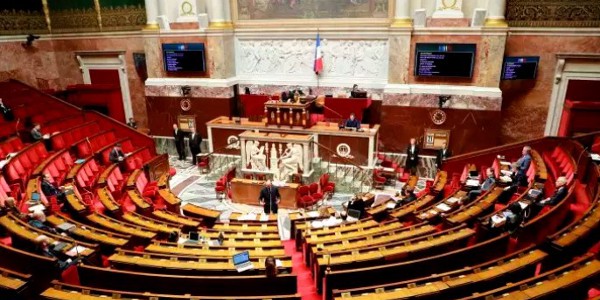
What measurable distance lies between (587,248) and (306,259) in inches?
155

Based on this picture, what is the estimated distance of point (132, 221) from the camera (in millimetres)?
7445

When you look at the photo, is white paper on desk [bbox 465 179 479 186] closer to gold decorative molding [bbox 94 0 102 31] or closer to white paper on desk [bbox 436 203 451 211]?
white paper on desk [bbox 436 203 451 211]

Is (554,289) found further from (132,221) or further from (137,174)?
(137,174)

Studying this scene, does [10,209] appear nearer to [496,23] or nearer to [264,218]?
[264,218]

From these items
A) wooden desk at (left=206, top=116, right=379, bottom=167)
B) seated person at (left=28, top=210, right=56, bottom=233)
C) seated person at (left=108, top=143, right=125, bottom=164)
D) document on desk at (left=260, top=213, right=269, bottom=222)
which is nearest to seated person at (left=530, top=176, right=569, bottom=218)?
document on desk at (left=260, top=213, right=269, bottom=222)

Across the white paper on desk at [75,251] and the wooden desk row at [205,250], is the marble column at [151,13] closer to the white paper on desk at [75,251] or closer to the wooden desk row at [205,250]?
the wooden desk row at [205,250]

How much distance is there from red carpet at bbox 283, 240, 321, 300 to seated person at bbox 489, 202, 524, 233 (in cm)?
286

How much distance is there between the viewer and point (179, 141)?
13.6m

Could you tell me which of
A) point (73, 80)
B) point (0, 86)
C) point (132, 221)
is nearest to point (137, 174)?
point (132, 221)

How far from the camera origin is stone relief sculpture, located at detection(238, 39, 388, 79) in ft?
44.1

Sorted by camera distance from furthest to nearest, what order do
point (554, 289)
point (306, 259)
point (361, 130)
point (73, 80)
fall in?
point (73, 80) → point (361, 130) → point (306, 259) → point (554, 289)

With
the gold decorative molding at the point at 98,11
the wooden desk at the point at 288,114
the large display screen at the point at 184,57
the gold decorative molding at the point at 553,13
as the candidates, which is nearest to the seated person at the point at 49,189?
the wooden desk at the point at 288,114

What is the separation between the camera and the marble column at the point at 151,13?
14.3 m

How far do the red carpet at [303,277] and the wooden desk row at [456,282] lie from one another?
101 centimetres
